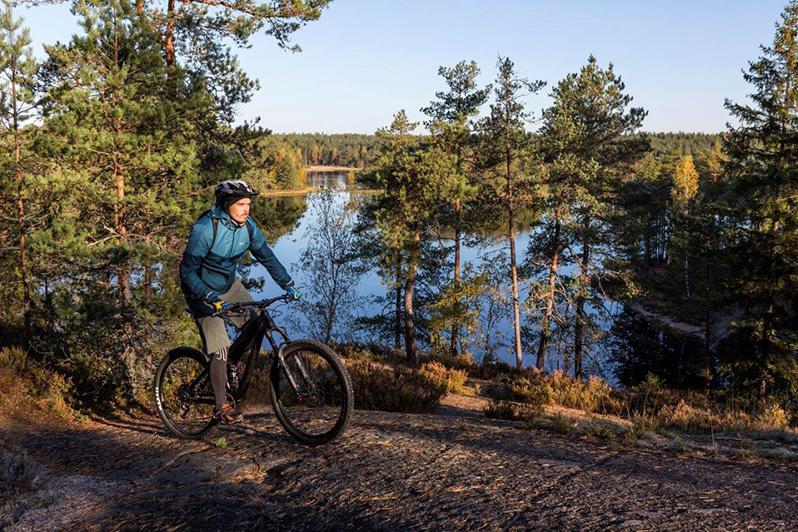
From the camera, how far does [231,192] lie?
4.52m

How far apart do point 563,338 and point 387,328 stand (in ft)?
31.6

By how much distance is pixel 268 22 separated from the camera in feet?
45.3

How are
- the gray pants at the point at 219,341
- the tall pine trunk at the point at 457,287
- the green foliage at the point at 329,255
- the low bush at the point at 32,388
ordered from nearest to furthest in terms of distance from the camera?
the gray pants at the point at 219,341 < the low bush at the point at 32,388 < the tall pine trunk at the point at 457,287 < the green foliage at the point at 329,255

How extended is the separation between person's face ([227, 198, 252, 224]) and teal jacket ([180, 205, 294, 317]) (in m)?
0.04

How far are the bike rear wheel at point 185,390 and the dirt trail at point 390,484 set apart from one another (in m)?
0.20

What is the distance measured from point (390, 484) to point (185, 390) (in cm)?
272

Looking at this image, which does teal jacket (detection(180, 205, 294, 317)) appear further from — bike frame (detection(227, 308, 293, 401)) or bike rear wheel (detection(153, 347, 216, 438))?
bike rear wheel (detection(153, 347, 216, 438))

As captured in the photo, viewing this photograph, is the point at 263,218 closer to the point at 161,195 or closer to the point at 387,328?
the point at 161,195

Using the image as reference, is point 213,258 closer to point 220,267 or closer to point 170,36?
point 220,267

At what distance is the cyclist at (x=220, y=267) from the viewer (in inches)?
180

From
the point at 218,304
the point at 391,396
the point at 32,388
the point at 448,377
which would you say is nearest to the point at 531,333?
the point at 448,377

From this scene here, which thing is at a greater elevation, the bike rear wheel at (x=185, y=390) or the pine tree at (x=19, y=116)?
the pine tree at (x=19, y=116)

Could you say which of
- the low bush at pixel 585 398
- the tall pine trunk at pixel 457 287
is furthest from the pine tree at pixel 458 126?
the low bush at pixel 585 398

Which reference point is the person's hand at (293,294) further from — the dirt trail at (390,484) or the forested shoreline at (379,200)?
the forested shoreline at (379,200)
